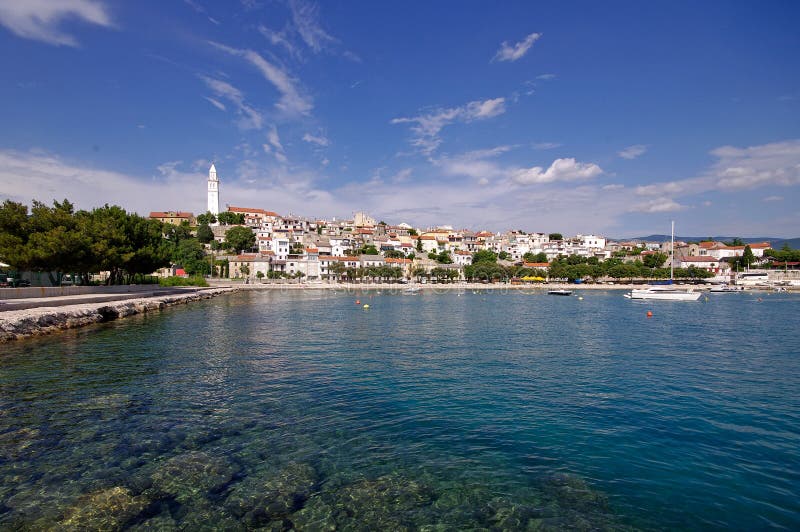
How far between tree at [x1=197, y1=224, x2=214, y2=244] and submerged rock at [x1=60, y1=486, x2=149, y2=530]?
120434mm

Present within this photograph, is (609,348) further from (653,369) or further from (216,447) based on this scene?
(216,447)

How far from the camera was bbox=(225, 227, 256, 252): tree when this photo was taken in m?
113

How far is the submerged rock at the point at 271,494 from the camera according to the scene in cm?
624

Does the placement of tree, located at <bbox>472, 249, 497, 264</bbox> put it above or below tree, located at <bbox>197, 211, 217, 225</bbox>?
below

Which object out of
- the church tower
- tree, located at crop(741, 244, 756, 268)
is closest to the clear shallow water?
tree, located at crop(741, 244, 756, 268)

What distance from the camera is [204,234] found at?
116438 millimetres

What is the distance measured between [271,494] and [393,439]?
3112 mm

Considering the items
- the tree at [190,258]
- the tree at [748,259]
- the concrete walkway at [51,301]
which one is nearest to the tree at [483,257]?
the tree at [748,259]

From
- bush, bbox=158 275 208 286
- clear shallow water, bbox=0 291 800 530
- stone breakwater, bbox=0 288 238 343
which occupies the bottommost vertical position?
clear shallow water, bbox=0 291 800 530

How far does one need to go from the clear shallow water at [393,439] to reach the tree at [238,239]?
97553mm

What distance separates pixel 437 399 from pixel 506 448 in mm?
3642

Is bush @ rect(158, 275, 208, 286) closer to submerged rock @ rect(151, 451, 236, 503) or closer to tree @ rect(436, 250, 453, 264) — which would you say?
tree @ rect(436, 250, 453, 264)

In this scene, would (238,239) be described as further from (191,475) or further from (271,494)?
(271,494)

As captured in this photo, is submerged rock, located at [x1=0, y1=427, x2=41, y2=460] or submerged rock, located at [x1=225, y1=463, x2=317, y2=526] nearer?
submerged rock, located at [x1=225, y1=463, x2=317, y2=526]
